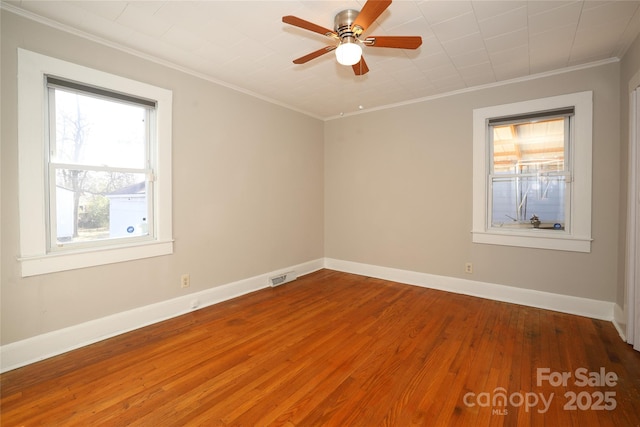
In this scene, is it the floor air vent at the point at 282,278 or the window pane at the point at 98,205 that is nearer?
the window pane at the point at 98,205

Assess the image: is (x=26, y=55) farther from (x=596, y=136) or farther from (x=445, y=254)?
(x=596, y=136)

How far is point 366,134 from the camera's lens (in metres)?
4.58

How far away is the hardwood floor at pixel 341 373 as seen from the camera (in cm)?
167

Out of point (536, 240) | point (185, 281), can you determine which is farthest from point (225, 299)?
point (536, 240)

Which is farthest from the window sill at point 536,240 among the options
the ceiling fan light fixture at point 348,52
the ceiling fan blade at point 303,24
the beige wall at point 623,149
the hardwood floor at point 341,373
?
the ceiling fan blade at point 303,24

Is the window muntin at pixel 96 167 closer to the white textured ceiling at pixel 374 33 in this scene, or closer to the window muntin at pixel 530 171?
the white textured ceiling at pixel 374 33

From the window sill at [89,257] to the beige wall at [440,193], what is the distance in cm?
290

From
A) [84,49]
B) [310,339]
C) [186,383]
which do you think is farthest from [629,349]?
[84,49]

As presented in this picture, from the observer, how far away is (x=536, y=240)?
3.28 meters

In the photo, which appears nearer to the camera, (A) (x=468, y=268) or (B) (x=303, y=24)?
(B) (x=303, y=24)

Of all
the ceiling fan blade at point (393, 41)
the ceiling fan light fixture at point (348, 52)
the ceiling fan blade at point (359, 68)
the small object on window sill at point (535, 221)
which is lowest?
the small object on window sill at point (535, 221)

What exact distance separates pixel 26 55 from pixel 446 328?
4230 millimetres

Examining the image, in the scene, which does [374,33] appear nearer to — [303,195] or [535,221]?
[303,195]

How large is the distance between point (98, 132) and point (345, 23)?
237 cm
